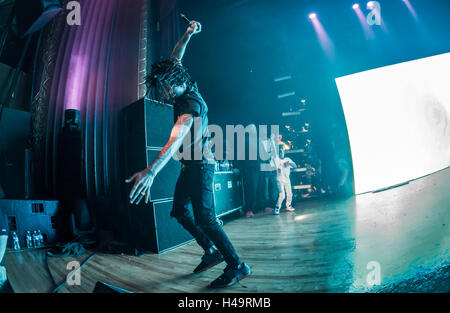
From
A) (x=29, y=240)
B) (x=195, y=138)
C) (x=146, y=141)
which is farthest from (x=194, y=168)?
(x=29, y=240)

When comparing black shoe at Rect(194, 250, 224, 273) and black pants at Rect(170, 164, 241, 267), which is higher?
black pants at Rect(170, 164, 241, 267)

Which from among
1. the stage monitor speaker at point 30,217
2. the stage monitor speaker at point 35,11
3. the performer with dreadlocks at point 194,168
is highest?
the stage monitor speaker at point 35,11

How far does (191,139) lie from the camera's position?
1.14 m

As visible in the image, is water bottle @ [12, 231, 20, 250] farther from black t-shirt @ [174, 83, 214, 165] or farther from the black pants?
black t-shirt @ [174, 83, 214, 165]

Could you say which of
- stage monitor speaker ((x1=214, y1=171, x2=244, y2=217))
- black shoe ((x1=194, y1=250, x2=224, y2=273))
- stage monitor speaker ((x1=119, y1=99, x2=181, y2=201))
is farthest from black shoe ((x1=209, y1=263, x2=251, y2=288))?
stage monitor speaker ((x1=214, y1=171, x2=244, y2=217))

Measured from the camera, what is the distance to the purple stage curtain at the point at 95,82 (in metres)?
2.74

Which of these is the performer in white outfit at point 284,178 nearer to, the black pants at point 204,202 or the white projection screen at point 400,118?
the white projection screen at point 400,118

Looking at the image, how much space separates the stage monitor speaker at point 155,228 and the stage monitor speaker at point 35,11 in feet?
10.0

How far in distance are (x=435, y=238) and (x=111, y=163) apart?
13.1 feet

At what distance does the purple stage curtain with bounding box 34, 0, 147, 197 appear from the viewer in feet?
9.00

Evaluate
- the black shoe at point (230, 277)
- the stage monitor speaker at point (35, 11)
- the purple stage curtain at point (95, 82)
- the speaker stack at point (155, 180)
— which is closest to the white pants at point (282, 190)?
the speaker stack at point (155, 180)

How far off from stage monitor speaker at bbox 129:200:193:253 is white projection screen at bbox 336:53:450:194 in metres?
3.49

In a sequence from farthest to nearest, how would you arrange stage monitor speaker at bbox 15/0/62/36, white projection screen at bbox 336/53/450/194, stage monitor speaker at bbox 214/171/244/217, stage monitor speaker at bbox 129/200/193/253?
1. stage monitor speaker at bbox 214/171/244/217
2. stage monitor speaker at bbox 15/0/62/36
3. white projection screen at bbox 336/53/450/194
4. stage monitor speaker at bbox 129/200/193/253
